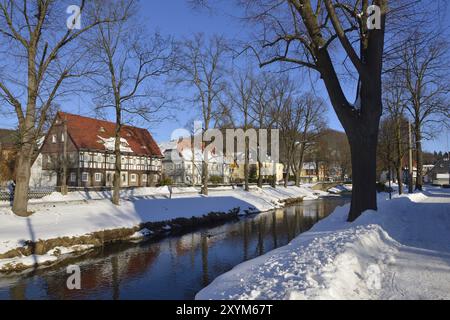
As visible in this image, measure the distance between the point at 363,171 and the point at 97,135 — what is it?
4020 centimetres

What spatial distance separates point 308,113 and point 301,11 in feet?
130

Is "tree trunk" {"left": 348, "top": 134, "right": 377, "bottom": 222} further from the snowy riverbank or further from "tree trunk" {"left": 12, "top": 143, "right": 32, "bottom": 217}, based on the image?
"tree trunk" {"left": 12, "top": 143, "right": 32, "bottom": 217}

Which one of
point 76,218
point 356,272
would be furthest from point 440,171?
point 356,272

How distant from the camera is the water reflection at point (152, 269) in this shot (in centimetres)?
937

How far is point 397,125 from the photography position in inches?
1345

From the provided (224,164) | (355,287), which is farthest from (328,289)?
→ (224,164)

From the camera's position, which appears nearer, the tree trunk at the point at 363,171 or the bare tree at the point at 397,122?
the tree trunk at the point at 363,171

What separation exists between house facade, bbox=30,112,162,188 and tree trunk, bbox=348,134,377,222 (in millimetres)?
32850

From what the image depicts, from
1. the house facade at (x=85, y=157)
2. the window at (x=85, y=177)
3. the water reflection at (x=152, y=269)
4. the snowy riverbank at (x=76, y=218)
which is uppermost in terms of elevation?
the house facade at (x=85, y=157)

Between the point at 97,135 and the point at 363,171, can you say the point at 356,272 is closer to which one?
Answer: the point at 363,171

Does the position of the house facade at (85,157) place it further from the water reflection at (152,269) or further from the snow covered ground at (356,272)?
the snow covered ground at (356,272)

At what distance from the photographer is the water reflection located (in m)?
9.37

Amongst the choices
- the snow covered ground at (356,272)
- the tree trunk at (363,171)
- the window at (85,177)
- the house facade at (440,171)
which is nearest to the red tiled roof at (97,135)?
the window at (85,177)
